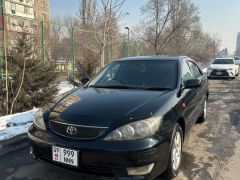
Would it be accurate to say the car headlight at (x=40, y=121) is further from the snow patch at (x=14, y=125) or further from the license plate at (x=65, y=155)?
the snow patch at (x=14, y=125)

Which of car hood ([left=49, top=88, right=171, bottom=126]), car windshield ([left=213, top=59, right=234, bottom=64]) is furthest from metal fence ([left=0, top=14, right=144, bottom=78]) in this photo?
car windshield ([left=213, top=59, right=234, bottom=64])

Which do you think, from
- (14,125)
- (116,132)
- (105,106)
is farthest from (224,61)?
(116,132)

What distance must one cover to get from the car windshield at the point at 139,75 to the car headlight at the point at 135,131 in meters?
1.07

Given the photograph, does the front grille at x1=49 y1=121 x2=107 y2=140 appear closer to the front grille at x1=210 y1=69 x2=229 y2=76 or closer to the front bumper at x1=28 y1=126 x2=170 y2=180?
the front bumper at x1=28 y1=126 x2=170 y2=180

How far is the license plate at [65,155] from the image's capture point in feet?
9.52

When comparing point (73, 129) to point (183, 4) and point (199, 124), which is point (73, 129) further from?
point (183, 4)

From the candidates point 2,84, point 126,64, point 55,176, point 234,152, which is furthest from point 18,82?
point 234,152

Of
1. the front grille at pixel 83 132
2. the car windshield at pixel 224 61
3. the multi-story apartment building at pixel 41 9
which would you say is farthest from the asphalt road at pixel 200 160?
the multi-story apartment building at pixel 41 9

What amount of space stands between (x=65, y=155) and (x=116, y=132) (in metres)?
0.60

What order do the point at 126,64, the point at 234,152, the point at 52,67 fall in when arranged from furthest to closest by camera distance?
the point at 52,67
the point at 126,64
the point at 234,152

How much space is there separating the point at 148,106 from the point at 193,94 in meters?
1.66

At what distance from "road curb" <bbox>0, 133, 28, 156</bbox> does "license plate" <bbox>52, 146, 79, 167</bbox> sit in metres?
1.67

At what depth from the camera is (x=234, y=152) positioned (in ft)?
14.4

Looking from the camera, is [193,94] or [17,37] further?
[17,37]
